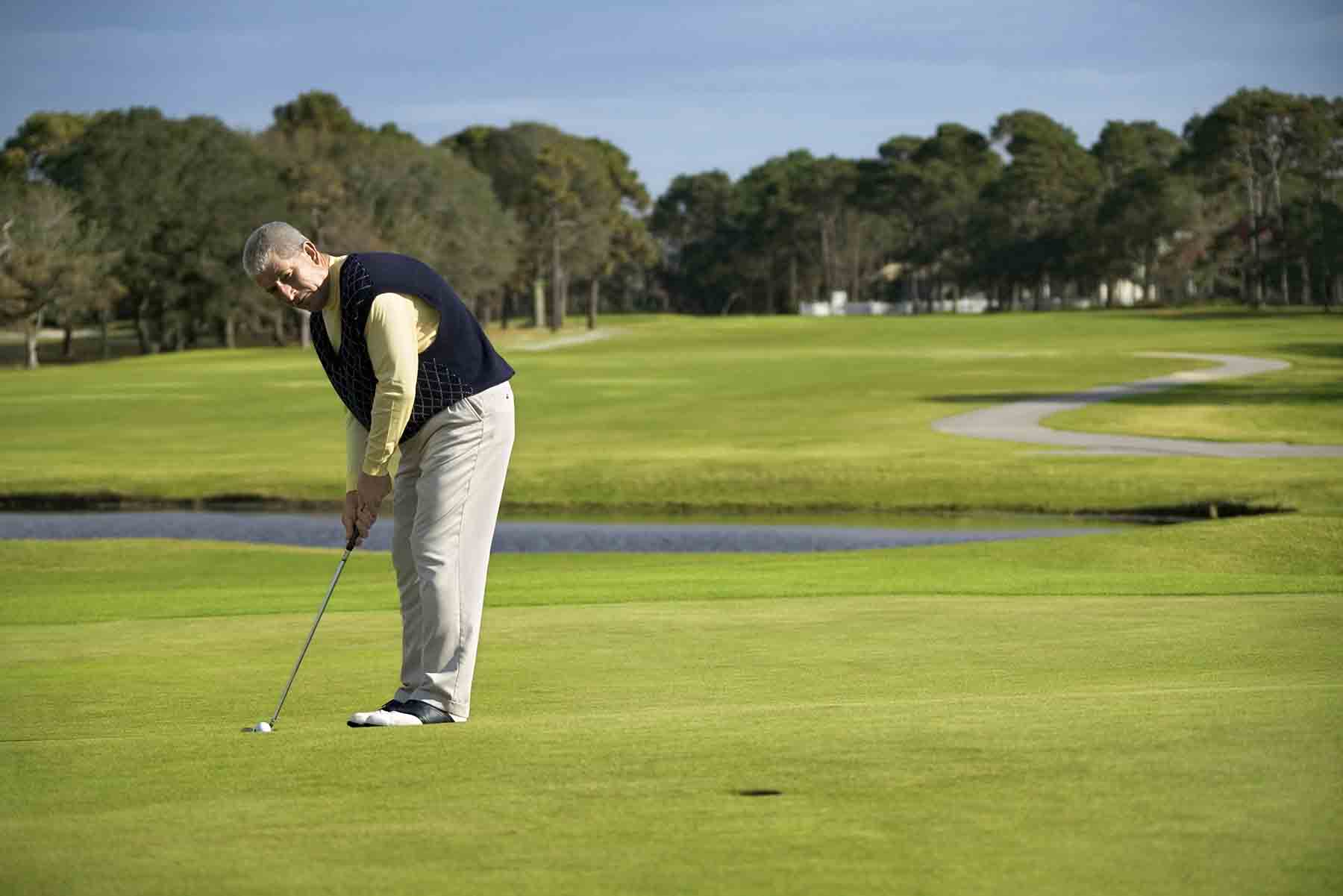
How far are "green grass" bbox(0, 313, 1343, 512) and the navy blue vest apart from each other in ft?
66.5

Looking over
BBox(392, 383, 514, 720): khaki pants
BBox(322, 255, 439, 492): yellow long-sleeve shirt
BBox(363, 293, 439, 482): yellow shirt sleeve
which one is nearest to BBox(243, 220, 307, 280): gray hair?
BBox(322, 255, 439, 492): yellow long-sleeve shirt

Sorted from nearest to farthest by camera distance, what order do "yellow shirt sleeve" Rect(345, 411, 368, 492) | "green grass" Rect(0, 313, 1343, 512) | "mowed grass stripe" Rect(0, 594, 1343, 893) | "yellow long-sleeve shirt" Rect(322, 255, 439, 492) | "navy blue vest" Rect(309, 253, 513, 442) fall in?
"mowed grass stripe" Rect(0, 594, 1343, 893) → "yellow long-sleeve shirt" Rect(322, 255, 439, 492) → "navy blue vest" Rect(309, 253, 513, 442) → "yellow shirt sleeve" Rect(345, 411, 368, 492) → "green grass" Rect(0, 313, 1343, 512)

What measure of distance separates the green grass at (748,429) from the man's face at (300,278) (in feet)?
67.9

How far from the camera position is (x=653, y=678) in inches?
338

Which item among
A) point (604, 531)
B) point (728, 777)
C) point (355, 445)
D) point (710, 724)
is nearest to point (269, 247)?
point (355, 445)

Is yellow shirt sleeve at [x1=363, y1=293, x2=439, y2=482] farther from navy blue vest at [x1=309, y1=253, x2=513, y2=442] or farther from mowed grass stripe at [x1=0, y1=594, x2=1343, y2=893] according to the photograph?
mowed grass stripe at [x1=0, y1=594, x2=1343, y2=893]

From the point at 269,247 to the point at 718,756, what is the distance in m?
2.90

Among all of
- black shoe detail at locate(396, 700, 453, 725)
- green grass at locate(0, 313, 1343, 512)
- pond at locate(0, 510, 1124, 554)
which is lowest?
pond at locate(0, 510, 1124, 554)

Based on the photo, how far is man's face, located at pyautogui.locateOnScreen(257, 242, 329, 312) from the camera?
7.14m

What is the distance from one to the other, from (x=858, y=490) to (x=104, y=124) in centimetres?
9492

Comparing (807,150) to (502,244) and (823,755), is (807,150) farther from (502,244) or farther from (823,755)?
(823,755)

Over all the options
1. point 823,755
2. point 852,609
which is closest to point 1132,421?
point 852,609

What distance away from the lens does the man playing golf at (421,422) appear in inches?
281

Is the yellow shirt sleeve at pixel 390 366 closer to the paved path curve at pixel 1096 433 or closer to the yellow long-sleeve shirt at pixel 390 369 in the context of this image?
the yellow long-sleeve shirt at pixel 390 369
